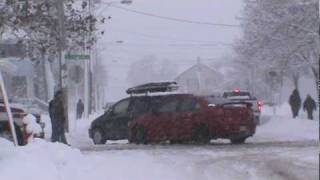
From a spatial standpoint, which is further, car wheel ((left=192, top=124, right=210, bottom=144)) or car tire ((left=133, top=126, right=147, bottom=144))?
car tire ((left=133, top=126, right=147, bottom=144))

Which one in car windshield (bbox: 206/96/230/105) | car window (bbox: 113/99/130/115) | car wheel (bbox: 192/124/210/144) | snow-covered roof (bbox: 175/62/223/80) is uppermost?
snow-covered roof (bbox: 175/62/223/80)

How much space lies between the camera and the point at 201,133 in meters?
21.4

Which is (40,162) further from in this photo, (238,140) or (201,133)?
(238,140)

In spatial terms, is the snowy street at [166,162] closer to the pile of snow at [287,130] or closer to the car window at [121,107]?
the car window at [121,107]

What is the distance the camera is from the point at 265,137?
2611 cm

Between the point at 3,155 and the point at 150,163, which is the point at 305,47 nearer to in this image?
the point at 150,163

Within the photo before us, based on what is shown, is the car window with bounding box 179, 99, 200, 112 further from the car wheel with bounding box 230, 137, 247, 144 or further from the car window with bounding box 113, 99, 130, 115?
the car window with bounding box 113, 99, 130, 115

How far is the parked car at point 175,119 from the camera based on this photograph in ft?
69.1

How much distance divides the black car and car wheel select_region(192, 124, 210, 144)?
1970mm

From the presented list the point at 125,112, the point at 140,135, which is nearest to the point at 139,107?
the point at 125,112

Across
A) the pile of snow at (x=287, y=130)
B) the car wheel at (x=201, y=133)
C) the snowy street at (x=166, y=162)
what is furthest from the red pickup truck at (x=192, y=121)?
the pile of snow at (x=287, y=130)

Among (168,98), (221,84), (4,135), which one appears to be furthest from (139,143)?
(221,84)

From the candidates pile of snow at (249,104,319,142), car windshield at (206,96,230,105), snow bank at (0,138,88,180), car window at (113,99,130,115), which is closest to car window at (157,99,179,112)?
car windshield at (206,96,230,105)

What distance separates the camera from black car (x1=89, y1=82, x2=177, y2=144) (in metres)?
23.5
